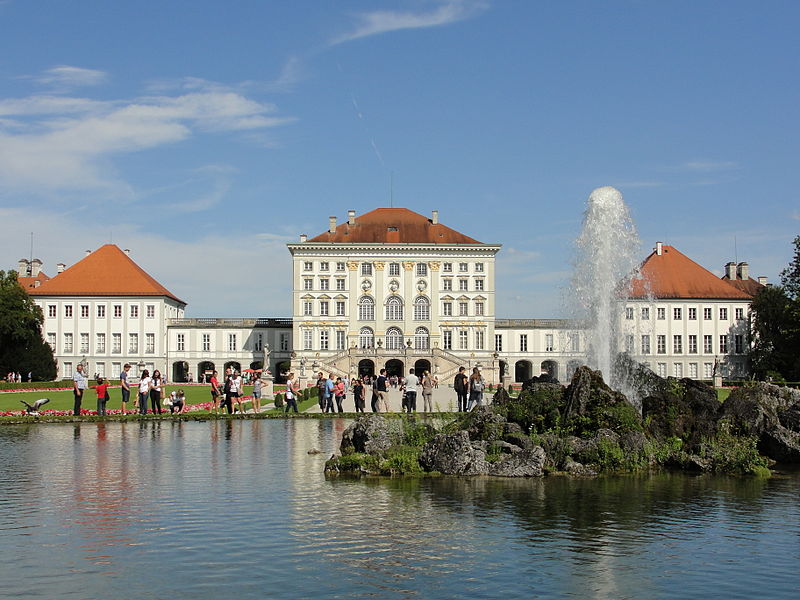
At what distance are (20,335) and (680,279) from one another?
56531 mm

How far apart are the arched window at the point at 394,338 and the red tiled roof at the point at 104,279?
20617 millimetres

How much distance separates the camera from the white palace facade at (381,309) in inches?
3322

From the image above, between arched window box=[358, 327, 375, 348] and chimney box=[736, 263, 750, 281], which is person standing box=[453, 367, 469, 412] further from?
chimney box=[736, 263, 750, 281]

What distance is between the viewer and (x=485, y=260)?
85.9m

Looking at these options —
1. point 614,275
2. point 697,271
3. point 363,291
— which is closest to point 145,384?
point 614,275

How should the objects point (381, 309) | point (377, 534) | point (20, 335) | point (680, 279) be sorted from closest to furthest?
1. point (377, 534)
2. point (20, 335)
3. point (381, 309)
4. point (680, 279)

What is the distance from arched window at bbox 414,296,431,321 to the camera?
8550 centimetres

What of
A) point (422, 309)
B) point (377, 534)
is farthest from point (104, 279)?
point (377, 534)

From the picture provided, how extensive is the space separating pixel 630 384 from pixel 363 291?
60943 mm

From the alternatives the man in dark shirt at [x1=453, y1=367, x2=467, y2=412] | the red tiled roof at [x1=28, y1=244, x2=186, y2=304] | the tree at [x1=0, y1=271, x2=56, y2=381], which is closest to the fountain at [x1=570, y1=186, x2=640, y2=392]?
the man in dark shirt at [x1=453, y1=367, x2=467, y2=412]

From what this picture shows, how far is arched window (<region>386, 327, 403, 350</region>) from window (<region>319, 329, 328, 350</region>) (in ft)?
18.0

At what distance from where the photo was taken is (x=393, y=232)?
284ft

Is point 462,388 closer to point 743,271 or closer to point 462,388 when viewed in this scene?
point 462,388

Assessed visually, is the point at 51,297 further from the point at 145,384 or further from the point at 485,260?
the point at 145,384
